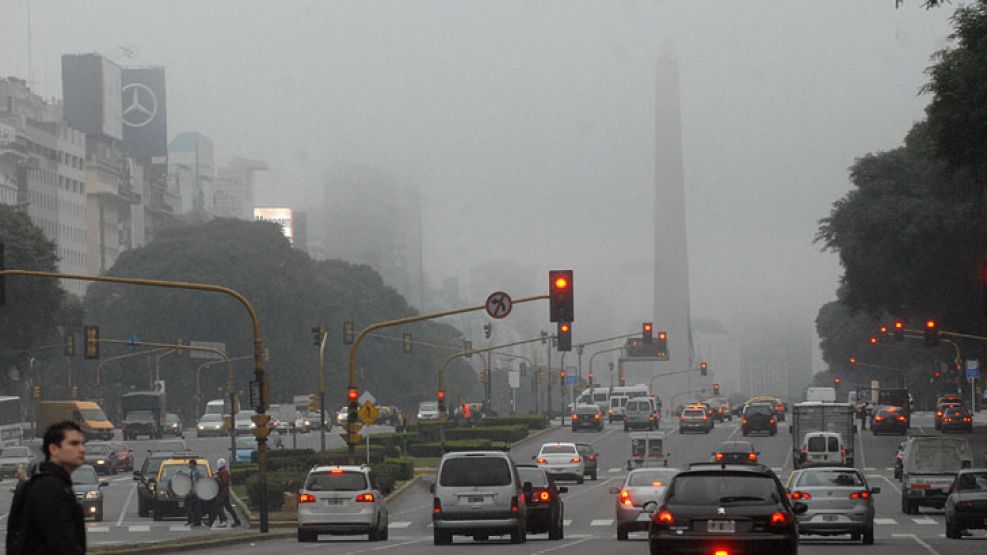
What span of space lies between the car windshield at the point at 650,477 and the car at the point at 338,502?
17.6 feet

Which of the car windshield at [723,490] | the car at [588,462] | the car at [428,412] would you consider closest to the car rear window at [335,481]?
the car windshield at [723,490]

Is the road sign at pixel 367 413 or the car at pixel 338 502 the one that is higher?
the road sign at pixel 367 413

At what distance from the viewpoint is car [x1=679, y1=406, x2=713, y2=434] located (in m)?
99.1

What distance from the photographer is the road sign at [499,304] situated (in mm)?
47375

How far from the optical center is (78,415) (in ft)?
328

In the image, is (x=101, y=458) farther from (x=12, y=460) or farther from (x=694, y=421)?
(x=694, y=421)

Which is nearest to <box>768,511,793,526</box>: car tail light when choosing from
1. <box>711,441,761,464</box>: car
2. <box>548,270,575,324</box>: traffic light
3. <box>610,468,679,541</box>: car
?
<box>610,468,679,541</box>: car

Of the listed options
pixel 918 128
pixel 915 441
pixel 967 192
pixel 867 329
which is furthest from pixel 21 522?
pixel 867 329

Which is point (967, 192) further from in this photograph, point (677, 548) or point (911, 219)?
point (677, 548)

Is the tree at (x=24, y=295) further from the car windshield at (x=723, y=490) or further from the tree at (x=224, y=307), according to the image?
the car windshield at (x=723, y=490)

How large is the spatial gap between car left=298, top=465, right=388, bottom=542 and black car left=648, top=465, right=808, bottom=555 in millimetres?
15697

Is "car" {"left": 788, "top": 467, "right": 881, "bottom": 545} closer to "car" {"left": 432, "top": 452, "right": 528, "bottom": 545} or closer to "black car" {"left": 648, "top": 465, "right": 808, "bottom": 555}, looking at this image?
"car" {"left": 432, "top": 452, "right": 528, "bottom": 545}

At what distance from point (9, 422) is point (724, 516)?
75.6m

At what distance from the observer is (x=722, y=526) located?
19.2 m
